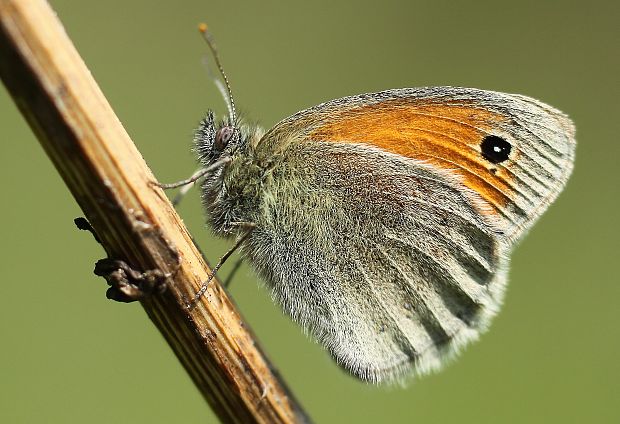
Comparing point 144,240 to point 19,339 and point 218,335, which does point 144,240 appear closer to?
point 218,335

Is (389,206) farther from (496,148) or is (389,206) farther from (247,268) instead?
(247,268)

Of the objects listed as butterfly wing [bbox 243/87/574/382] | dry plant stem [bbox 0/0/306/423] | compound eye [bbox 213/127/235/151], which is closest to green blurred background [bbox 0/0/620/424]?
butterfly wing [bbox 243/87/574/382]

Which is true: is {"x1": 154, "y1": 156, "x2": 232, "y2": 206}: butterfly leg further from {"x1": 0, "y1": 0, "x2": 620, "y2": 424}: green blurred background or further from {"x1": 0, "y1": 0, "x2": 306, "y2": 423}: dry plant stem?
{"x1": 0, "y1": 0, "x2": 306, "y2": 423}: dry plant stem

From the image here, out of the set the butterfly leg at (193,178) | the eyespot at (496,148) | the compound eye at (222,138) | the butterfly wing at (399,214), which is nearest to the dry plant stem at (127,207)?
the butterfly leg at (193,178)

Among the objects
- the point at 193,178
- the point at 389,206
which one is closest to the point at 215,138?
the point at 193,178

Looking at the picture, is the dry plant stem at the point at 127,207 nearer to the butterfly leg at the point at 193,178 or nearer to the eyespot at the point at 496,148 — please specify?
the butterfly leg at the point at 193,178

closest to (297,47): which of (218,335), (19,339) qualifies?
(19,339)
